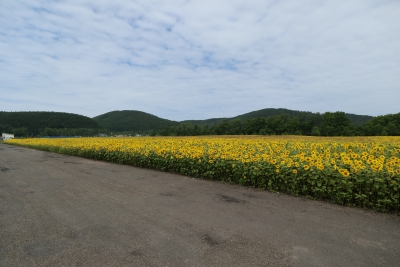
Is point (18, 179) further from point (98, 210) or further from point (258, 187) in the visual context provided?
point (258, 187)

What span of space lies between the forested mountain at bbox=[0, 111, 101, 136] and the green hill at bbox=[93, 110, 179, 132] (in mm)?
10310

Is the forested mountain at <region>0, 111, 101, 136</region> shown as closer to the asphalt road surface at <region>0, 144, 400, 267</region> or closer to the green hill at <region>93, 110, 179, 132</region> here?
the green hill at <region>93, 110, 179, 132</region>

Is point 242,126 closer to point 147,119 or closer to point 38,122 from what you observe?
point 147,119

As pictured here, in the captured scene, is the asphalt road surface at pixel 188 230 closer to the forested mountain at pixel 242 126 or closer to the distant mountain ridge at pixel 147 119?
the forested mountain at pixel 242 126

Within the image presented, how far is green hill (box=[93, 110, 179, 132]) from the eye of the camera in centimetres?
7246

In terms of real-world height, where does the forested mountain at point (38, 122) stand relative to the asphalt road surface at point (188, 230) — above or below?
above

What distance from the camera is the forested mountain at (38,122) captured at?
56875mm

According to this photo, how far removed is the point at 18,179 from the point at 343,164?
28.5 ft

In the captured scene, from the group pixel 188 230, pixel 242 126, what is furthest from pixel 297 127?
pixel 188 230

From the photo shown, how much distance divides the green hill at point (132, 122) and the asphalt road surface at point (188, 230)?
6332 centimetres

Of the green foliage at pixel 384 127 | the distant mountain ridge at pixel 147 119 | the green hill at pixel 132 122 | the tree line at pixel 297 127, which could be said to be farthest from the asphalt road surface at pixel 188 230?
the green hill at pixel 132 122

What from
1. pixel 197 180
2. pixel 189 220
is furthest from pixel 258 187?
pixel 189 220

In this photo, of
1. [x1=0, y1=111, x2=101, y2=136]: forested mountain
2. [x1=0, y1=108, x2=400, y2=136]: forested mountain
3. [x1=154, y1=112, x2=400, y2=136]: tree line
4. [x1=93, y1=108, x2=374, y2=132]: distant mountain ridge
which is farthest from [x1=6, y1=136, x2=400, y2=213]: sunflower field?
[x1=93, y1=108, x2=374, y2=132]: distant mountain ridge

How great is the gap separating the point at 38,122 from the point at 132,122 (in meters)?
27.7
